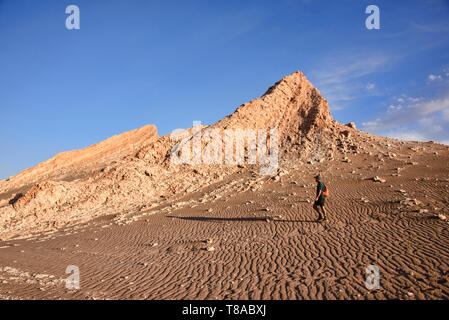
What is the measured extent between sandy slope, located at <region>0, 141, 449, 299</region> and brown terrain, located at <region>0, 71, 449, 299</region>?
1.9 inches

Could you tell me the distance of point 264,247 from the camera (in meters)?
7.78

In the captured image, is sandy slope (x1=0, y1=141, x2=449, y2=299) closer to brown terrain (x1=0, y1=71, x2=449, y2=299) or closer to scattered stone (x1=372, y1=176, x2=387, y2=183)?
brown terrain (x1=0, y1=71, x2=449, y2=299)

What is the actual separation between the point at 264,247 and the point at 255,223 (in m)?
2.56

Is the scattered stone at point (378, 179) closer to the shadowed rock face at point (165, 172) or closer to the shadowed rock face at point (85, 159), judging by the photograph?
the shadowed rock face at point (165, 172)

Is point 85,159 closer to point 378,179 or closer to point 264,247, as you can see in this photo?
point 264,247

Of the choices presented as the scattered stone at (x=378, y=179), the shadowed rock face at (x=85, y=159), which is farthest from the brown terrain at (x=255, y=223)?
the shadowed rock face at (x=85, y=159)

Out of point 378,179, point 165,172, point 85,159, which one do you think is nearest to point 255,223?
point 378,179

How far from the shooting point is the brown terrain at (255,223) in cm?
560

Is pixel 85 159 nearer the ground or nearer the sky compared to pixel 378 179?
nearer the sky

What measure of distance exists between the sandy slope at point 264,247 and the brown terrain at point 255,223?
0.05 meters

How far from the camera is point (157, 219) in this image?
13148 mm

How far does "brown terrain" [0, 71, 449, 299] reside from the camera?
560 cm

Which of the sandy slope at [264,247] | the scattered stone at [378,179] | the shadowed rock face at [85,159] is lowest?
the sandy slope at [264,247]

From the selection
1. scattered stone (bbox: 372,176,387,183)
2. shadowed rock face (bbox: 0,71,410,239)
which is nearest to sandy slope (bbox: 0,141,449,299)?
scattered stone (bbox: 372,176,387,183)
